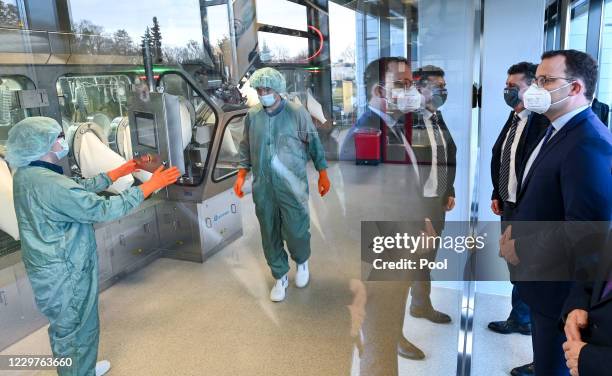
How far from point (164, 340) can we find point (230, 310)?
43cm

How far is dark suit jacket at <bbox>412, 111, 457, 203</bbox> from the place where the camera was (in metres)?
2.03

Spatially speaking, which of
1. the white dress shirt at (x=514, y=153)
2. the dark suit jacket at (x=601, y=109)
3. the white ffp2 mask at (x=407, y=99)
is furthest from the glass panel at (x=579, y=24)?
the white ffp2 mask at (x=407, y=99)

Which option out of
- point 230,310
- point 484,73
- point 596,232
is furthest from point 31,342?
point 484,73

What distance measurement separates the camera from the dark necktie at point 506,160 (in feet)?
6.30

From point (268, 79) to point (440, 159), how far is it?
947mm

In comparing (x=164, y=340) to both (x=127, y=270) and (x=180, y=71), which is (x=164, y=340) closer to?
(x=127, y=270)

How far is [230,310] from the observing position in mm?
2674

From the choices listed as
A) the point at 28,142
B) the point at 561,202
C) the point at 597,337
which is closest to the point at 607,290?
the point at 597,337

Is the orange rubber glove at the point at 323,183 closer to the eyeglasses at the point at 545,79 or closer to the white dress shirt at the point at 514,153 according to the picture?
the white dress shirt at the point at 514,153

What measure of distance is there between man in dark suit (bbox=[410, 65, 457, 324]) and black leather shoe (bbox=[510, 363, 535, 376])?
38cm

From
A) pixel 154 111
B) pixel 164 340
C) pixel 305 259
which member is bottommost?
pixel 164 340

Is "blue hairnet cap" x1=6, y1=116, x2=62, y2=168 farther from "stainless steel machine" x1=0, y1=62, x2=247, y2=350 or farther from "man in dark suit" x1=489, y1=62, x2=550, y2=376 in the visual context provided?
"man in dark suit" x1=489, y1=62, x2=550, y2=376

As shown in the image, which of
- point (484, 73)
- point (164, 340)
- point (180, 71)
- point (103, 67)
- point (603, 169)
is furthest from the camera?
point (103, 67)

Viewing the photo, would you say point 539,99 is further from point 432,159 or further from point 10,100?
point 10,100
